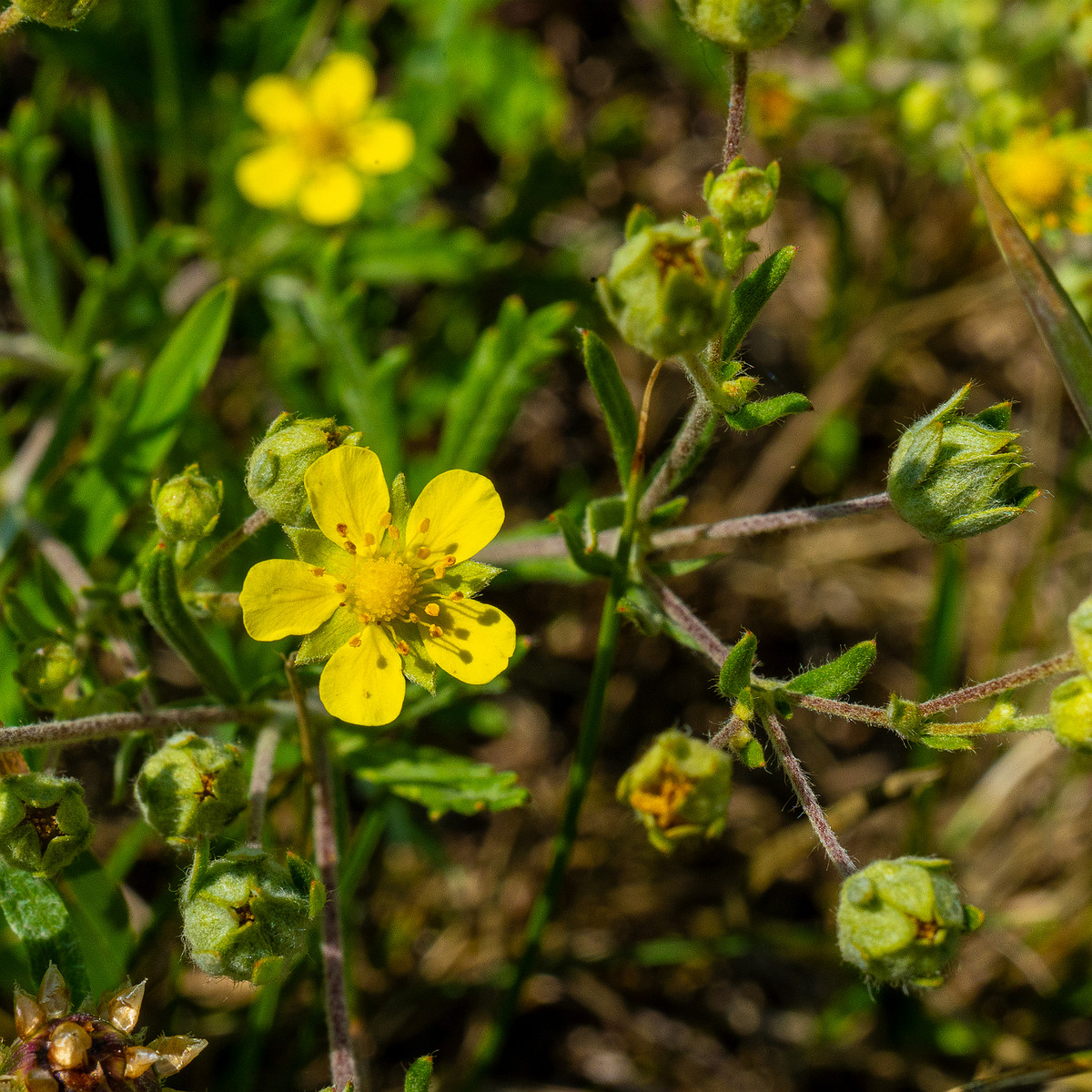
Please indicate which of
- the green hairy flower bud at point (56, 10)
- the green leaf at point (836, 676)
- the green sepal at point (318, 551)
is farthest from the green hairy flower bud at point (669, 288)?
the green hairy flower bud at point (56, 10)

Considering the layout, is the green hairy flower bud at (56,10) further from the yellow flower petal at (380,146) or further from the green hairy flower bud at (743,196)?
the yellow flower petal at (380,146)

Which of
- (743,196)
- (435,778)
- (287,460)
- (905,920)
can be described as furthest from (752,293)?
(435,778)

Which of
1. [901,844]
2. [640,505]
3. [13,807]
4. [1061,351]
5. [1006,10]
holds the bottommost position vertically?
[901,844]

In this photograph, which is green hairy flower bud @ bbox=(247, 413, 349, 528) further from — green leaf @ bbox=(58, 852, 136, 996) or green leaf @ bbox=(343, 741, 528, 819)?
green leaf @ bbox=(58, 852, 136, 996)

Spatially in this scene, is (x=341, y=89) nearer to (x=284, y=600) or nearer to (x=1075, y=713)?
(x=284, y=600)

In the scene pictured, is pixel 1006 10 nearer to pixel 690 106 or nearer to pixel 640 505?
pixel 690 106

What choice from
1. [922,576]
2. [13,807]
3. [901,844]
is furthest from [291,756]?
[922,576]
